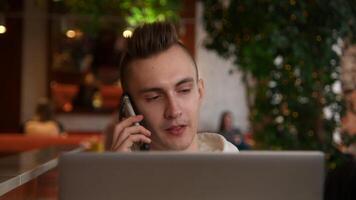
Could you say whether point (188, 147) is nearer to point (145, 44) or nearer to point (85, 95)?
point (145, 44)

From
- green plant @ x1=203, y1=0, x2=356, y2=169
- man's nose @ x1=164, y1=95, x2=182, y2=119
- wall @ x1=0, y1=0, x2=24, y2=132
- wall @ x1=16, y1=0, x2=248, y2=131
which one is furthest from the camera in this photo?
wall @ x1=0, y1=0, x2=24, y2=132

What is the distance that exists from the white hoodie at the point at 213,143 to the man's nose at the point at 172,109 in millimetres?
215

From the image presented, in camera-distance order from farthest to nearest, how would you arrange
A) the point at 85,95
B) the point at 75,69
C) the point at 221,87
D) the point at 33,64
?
the point at 75,69 → the point at 85,95 → the point at 33,64 → the point at 221,87

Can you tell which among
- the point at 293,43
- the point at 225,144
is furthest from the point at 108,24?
the point at 225,144

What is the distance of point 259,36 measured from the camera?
4973mm

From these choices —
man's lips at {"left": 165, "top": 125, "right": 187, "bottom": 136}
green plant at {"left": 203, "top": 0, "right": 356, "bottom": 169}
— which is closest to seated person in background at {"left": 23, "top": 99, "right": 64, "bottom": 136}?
green plant at {"left": 203, "top": 0, "right": 356, "bottom": 169}

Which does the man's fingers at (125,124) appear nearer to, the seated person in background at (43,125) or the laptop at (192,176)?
the laptop at (192,176)

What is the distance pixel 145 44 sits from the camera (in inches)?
75.7

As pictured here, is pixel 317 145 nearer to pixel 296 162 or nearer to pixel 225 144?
pixel 225 144

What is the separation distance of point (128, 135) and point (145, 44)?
0.23 m

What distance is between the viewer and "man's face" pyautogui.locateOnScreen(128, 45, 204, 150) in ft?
6.07

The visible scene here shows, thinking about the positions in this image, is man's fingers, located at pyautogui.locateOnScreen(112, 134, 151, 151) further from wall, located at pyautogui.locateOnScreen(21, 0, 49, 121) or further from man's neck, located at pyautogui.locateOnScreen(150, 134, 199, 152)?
wall, located at pyautogui.locateOnScreen(21, 0, 49, 121)

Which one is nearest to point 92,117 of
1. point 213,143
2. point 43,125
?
point 43,125

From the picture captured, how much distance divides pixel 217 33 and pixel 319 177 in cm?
420
